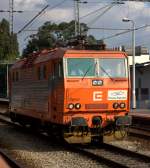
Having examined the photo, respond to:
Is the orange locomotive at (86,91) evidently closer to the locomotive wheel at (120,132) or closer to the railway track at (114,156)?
the locomotive wheel at (120,132)

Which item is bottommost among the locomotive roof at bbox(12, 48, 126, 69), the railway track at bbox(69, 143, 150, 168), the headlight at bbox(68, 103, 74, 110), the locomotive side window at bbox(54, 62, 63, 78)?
the railway track at bbox(69, 143, 150, 168)

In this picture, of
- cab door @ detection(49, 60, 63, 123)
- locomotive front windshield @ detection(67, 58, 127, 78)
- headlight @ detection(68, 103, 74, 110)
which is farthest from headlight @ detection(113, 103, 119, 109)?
cab door @ detection(49, 60, 63, 123)

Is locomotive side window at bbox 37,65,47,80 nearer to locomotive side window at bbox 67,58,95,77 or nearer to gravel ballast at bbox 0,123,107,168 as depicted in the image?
locomotive side window at bbox 67,58,95,77

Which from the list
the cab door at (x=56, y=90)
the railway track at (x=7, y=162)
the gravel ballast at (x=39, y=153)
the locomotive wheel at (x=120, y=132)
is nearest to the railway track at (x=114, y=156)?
the gravel ballast at (x=39, y=153)

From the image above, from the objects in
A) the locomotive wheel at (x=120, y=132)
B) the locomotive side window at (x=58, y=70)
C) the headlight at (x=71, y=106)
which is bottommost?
the locomotive wheel at (x=120, y=132)

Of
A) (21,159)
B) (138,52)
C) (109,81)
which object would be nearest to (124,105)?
(109,81)

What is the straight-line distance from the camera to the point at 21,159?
15.2 metres

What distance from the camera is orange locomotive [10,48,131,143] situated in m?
16.7

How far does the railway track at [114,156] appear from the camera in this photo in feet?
44.6

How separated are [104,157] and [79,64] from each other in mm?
3451

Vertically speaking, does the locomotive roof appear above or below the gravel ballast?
above

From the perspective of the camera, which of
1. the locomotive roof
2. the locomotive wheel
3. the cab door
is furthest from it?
the locomotive wheel

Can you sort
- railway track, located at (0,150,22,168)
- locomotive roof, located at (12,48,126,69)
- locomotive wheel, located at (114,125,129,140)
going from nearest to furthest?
railway track, located at (0,150,22,168) → locomotive roof, located at (12,48,126,69) → locomotive wheel, located at (114,125,129,140)

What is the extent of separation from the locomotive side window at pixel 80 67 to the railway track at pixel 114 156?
7.24 ft
